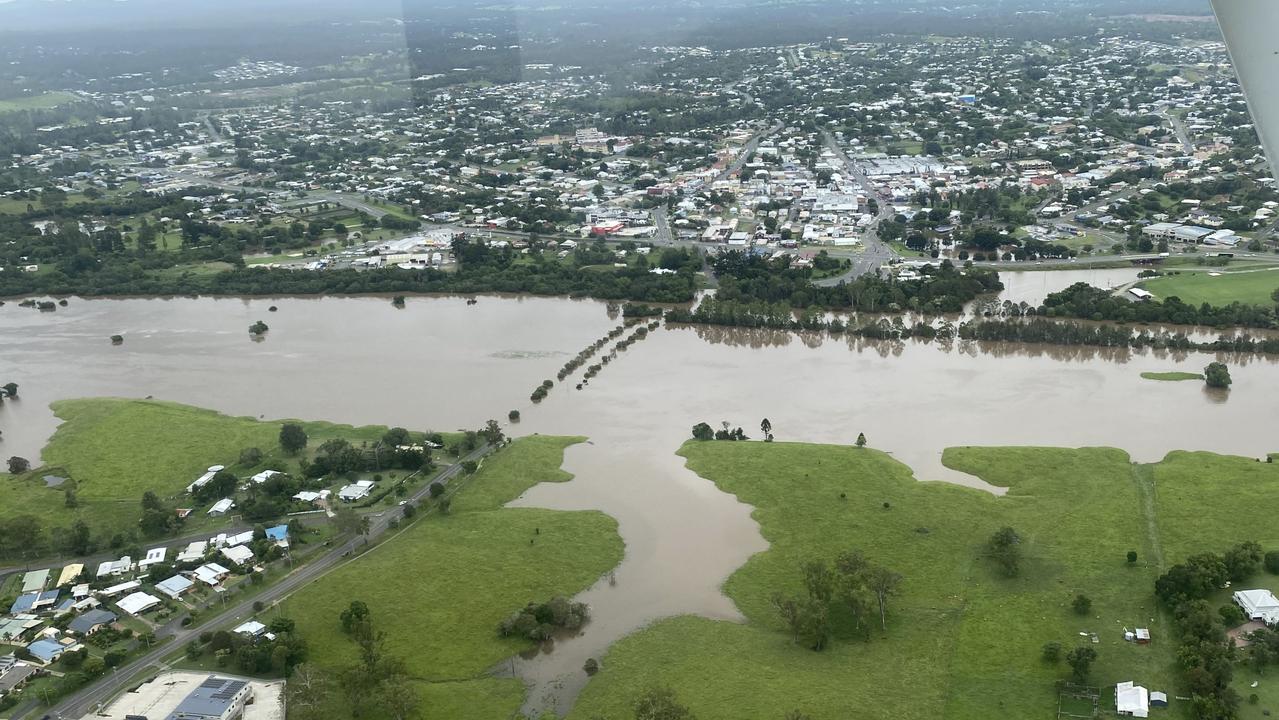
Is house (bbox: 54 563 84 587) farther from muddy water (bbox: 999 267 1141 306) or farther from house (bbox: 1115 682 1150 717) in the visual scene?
muddy water (bbox: 999 267 1141 306)

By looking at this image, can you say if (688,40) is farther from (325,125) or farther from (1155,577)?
(1155,577)

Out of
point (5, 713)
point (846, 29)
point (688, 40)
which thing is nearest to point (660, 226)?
point (5, 713)

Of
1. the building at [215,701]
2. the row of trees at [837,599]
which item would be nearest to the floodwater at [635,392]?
the row of trees at [837,599]

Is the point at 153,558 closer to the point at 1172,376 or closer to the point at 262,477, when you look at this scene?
the point at 262,477

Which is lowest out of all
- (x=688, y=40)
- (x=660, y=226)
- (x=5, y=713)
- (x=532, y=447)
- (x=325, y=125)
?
(x=5, y=713)

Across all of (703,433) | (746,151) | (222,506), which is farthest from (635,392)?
(746,151)
